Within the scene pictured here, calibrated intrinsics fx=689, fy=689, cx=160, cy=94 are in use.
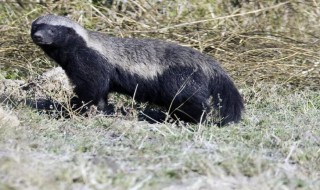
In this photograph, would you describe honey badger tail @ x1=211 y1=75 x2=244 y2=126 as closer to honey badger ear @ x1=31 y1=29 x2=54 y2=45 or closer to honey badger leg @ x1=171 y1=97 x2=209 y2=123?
honey badger leg @ x1=171 y1=97 x2=209 y2=123

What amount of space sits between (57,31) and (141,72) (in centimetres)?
89

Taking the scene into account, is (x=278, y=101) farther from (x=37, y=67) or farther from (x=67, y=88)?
(x=37, y=67)

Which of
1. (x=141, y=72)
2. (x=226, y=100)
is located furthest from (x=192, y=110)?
(x=141, y=72)

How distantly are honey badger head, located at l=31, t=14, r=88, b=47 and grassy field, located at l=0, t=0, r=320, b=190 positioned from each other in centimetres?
68

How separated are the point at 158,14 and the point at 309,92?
2.51m

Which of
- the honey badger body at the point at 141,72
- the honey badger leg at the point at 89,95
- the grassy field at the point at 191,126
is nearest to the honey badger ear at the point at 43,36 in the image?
the honey badger body at the point at 141,72

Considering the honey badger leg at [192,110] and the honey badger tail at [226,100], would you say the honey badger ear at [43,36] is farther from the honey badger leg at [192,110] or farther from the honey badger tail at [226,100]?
the honey badger tail at [226,100]

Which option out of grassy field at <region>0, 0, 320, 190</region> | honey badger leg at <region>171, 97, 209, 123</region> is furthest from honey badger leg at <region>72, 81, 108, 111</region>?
honey badger leg at <region>171, 97, 209, 123</region>

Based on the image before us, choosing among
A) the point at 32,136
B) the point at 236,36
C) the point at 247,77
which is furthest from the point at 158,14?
the point at 32,136

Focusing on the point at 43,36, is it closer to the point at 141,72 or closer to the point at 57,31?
the point at 57,31

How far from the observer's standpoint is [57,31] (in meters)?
6.50

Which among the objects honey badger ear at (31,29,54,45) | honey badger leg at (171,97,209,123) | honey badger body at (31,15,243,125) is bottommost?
honey badger leg at (171,97,209,123)

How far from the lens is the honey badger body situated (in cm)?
634

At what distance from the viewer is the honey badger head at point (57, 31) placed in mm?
A: 6441
